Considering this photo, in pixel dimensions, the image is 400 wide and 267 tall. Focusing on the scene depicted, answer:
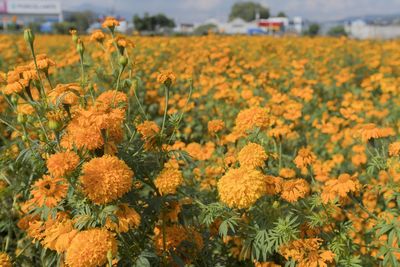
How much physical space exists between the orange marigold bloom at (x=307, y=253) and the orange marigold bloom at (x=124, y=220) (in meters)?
0.50

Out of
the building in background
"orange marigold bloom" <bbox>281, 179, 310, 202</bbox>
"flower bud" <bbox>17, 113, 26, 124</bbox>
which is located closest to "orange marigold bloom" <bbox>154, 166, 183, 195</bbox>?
"orange marigold bloom" <bbox>281, 179, 310, 202</bbox>

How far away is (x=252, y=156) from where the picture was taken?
4.91ft

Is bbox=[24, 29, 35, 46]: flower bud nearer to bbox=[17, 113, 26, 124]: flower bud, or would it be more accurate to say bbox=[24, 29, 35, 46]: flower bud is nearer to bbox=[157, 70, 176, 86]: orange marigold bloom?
bbox=[17, 113, 26, 124]: flower bud

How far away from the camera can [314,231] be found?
160 cm

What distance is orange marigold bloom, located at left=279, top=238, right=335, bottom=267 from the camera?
4.68ft

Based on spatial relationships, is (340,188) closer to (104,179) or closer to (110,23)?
(104,179)

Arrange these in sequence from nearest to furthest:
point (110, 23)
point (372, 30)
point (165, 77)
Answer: point (165, 77), point (110, 23), point (372, 30)

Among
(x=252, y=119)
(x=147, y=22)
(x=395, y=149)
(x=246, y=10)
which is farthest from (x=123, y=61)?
(x=246, y=10)

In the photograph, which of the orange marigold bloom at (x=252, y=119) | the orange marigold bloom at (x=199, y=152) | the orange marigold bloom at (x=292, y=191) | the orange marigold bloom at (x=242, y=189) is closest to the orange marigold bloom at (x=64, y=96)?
the orange marigold bloom at (x=242, y=189)

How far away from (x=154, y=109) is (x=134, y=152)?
10.4 feet

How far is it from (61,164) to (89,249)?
0.83ft

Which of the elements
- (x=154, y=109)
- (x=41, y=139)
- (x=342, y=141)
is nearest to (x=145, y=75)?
(x=154, y=109)

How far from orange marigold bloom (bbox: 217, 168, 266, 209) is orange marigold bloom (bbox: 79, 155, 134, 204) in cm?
31

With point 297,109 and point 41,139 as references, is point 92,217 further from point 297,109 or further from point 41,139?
point 297,109
